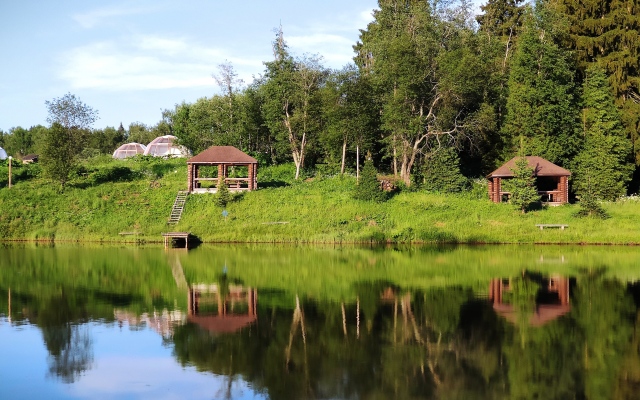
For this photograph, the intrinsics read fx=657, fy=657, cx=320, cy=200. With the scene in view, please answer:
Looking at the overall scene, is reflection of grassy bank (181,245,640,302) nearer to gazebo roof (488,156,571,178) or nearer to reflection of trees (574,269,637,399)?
reflection of trees (574,269,637,399)

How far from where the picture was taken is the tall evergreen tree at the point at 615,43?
46531mm

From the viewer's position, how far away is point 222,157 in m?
45.7

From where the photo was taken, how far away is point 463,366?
1292 cm

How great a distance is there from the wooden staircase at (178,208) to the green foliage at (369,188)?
37.3 feet

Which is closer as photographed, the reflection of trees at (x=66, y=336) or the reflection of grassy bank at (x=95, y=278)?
the reflection of trees at (x=66, y=336)

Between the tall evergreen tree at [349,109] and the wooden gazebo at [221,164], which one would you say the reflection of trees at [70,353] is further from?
the tall evergreen tree at [349,109]

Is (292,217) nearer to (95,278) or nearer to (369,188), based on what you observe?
(369,188)

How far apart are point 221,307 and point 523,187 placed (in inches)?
1075

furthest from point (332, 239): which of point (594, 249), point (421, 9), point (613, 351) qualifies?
point (613, 351)

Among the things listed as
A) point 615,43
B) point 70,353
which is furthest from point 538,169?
point 70,353

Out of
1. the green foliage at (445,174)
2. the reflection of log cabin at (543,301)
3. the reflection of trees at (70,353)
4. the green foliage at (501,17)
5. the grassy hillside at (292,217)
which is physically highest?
the green foliage at (501,17)

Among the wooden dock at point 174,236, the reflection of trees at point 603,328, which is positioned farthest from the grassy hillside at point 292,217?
the reflection of trees at point 603,328

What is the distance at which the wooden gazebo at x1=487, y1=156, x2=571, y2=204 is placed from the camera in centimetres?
4294

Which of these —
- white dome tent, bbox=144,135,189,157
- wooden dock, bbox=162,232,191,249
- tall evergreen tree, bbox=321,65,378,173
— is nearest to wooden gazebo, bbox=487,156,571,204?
tall evergreen tree, bbox=321,65,378,173
